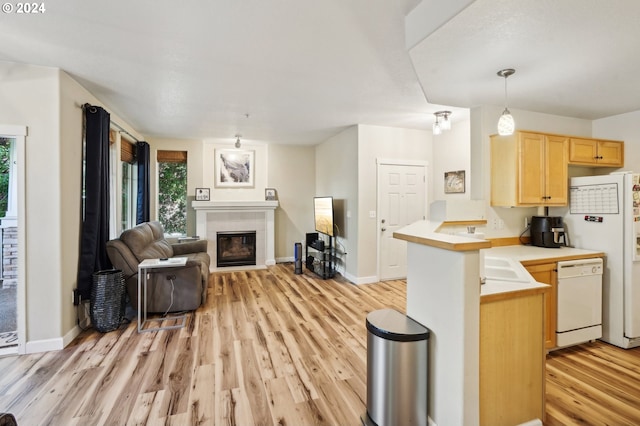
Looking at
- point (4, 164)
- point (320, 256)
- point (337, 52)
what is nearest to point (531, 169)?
point (337, 52)

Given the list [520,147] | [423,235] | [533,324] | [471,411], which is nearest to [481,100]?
[520,147]

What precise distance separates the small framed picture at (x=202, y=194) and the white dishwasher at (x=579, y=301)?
573 centimetres

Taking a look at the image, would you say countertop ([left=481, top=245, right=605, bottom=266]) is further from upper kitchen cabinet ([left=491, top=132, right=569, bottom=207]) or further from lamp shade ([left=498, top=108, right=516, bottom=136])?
lamp shade ([left=498, top=108, right=516, bottom=136])

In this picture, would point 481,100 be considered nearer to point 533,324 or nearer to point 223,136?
point 533,324

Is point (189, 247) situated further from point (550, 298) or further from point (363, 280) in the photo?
point (550, 298)

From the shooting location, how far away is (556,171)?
3.16m

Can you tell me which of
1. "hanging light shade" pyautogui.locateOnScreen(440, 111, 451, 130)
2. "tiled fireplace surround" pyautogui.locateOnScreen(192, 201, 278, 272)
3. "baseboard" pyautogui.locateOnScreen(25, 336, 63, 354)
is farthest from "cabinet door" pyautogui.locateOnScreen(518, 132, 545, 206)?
"baseboard" pyautogui.locateOnScreen(25, 336, 63, 354)

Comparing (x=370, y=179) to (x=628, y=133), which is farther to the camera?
(x=370, y=179)

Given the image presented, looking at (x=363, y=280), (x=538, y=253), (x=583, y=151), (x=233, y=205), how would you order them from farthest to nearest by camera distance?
(x=233, y=205) < (x=363, y=280) < (x=583, y=151) < (x=538, y=253)

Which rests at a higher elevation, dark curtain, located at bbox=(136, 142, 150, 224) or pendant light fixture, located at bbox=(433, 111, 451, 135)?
pendant light fixture, located at bbox=(433, 111, 451, 135)

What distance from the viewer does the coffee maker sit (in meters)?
3.13

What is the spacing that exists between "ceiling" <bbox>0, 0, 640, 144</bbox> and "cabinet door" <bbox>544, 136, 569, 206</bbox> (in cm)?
43

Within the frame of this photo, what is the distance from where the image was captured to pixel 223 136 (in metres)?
5.70

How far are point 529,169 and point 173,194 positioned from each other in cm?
611
